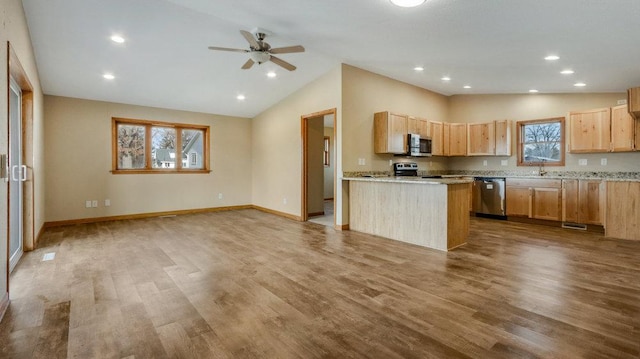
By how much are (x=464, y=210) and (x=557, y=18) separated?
2371mm

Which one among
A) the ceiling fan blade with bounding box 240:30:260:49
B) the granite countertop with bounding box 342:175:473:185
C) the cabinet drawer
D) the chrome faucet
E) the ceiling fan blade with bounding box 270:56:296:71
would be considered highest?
the ceiling fan blade with bounding box 240:30:260:49

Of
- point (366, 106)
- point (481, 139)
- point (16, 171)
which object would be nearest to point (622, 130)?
point (481, 139)

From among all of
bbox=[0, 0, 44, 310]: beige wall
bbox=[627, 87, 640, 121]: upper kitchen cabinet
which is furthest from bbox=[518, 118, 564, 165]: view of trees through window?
bbox=[0, 0, 44, 310]: beige wall

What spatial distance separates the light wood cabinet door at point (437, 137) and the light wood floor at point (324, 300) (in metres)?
2.78

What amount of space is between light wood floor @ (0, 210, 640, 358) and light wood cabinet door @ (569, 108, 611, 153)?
180 cm

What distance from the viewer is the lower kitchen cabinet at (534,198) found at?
17.9 ft

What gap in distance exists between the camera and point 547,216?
554cm

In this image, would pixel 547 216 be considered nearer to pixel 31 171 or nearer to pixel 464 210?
pixel 464 210

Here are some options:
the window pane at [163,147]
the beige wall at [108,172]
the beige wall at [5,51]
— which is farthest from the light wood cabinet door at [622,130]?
the window pane at [163,147]

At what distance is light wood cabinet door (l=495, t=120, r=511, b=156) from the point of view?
6.25 metres

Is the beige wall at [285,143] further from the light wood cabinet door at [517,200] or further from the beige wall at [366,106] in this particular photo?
the light wood cabinet door at [517,200]

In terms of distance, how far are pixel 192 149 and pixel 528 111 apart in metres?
7.37

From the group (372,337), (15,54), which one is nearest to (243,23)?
(15,54)

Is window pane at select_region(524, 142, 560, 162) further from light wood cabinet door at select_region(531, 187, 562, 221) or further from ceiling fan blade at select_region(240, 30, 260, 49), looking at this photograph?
ceiling fan blade at select_region(240, 30, 260, 49)
